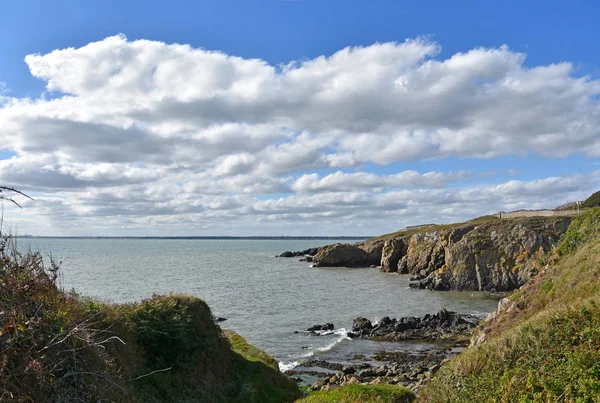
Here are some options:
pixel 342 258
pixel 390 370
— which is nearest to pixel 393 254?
pixel 342 258

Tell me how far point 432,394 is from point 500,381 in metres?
2.26

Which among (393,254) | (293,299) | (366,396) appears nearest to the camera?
(366,396)

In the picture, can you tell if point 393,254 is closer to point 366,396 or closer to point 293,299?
point 293,299

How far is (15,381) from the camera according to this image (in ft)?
23.3

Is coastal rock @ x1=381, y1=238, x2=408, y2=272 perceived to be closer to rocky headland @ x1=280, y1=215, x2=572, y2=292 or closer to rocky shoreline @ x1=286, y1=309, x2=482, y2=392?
rocky headland @ x1=280, y1=215, x2=572, y2=292

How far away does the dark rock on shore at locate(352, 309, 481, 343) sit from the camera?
140 feet

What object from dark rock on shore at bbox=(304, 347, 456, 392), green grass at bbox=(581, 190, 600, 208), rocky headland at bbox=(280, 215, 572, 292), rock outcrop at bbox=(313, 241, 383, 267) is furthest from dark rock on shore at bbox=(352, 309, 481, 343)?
green grass at bbox=(581, 190, 600, 208)

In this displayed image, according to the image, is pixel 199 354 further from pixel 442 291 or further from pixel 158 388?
pixel 442 291

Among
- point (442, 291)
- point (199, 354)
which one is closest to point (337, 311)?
point (442, 291)

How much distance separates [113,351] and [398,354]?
84.4ft

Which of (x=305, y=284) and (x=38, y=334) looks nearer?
(x=38, y=334)

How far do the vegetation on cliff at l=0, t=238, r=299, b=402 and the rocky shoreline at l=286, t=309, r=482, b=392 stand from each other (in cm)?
551

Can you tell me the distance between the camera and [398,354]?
3722 centimetres

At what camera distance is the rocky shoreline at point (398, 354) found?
2977 centimetres
